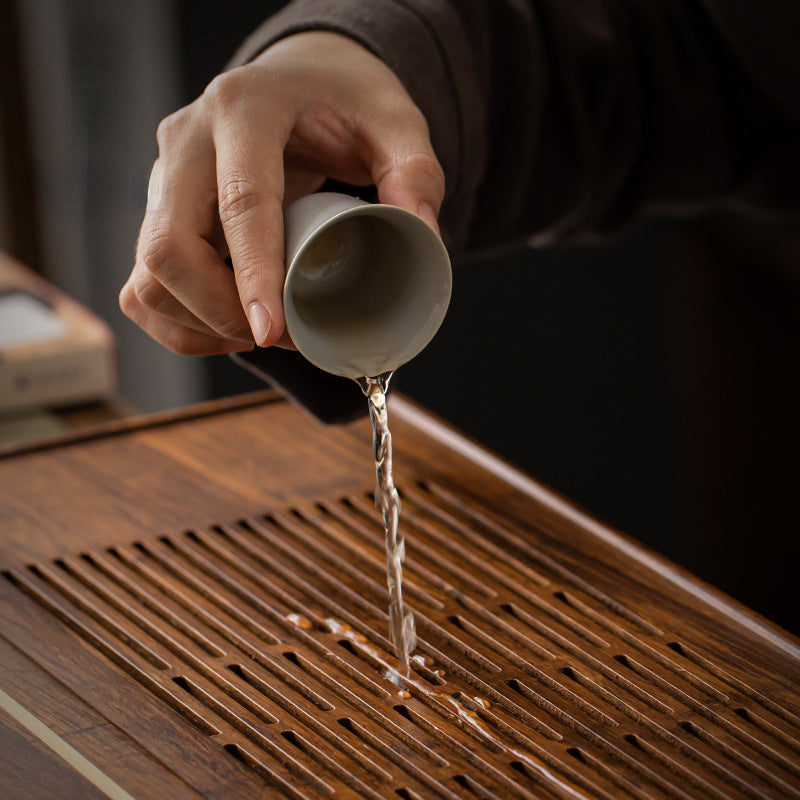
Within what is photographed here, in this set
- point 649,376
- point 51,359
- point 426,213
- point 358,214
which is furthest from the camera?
point 649,376

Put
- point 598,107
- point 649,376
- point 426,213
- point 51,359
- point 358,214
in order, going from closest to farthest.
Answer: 1. point 358,214
2. point 426,213
3. point 598,107
4. point 51,359
5. point 649,376

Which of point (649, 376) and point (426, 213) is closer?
point (426, 213)

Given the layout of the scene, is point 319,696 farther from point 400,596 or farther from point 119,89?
point 119,89

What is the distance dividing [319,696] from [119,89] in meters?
2.43

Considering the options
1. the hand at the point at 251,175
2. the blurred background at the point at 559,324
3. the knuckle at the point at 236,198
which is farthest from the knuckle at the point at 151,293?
the blurred background at the point at 559,324

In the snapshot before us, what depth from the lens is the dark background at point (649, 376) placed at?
2090 mm

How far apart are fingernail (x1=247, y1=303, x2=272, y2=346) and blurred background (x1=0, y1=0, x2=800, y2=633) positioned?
4.13 feet

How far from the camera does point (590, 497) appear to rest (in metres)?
2.59

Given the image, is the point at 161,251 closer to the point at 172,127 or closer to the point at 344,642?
the point at 172,127

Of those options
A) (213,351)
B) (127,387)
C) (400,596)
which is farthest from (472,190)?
(127,387)

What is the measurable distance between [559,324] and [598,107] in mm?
1039

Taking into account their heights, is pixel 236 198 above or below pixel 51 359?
above

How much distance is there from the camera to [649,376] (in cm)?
240

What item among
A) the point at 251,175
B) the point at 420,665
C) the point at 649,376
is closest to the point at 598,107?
the point at 251,175
